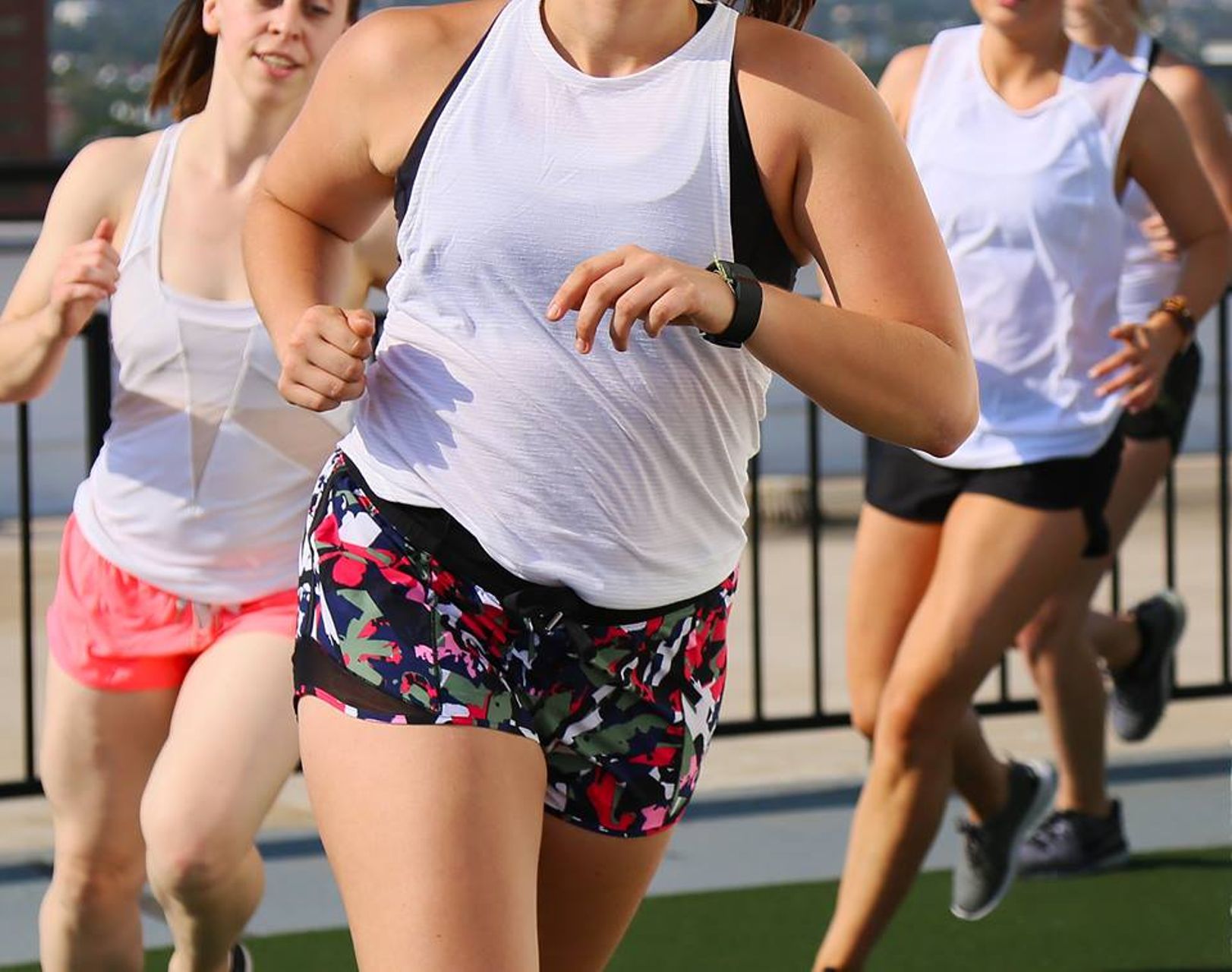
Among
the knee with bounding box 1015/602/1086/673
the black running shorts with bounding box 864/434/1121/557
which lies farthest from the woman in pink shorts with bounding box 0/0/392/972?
the knee with bounding box 1015/602/1086/673

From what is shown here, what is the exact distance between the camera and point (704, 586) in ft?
9.08

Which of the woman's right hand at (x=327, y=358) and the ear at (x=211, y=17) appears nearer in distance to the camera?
the woman's right hand at (x=327, y=358)

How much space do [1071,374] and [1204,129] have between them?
0.90 meters

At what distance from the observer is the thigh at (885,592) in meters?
4.33

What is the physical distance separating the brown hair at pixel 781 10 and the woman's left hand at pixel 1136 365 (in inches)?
68.8

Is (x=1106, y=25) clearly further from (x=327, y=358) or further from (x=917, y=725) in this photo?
(x=327, y=358)

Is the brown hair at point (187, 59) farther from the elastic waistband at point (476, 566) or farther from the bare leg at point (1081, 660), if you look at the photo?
the bare leg at point (1081, 660)

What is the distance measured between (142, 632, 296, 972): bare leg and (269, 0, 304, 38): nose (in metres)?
0.94

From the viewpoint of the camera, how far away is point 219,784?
3.41 meters

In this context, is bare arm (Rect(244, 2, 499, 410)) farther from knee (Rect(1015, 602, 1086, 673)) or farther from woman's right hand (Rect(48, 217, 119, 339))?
knee (Rect(1015, 602, 1086, 673))

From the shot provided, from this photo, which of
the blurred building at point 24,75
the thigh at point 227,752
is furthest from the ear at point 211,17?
the blurred building at point 24,75

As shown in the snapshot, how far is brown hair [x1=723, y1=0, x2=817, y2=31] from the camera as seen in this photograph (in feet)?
9.41

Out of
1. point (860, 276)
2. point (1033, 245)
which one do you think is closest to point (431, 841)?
point (860, 276)

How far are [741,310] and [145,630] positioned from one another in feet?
4.87
